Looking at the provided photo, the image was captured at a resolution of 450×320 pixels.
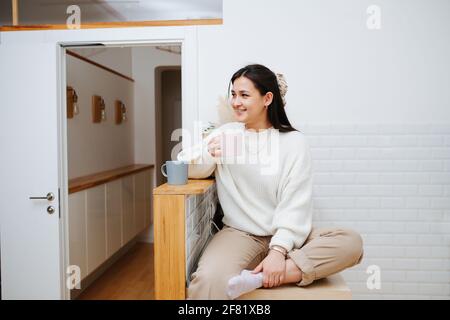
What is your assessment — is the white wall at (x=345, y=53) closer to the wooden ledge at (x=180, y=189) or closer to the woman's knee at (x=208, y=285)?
the wooden ledge at (x=180, y=189)

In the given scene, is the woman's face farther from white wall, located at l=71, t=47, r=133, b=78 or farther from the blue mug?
white wall, located at l=71, t=47, r=133, b=78

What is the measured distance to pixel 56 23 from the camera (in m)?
2.47

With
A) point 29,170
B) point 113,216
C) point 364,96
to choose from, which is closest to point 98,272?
point 113,216

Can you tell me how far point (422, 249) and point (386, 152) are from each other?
67 cm

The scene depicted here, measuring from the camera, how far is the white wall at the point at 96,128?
10.3 ft

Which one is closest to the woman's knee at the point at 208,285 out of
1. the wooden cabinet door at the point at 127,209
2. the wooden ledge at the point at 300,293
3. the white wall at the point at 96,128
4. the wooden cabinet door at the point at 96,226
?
the wooden ledge at the point at 300,293

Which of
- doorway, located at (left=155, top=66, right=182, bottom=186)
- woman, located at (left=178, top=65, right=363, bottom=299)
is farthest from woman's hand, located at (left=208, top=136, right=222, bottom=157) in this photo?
doorway, located at (left=155, top=66, right=182, bottom=186)

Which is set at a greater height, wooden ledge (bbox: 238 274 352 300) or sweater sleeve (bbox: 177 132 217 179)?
sweater sleeve (bbox: 177 132 217 179)

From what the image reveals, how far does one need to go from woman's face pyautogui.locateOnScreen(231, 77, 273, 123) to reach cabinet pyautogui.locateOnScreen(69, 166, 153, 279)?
1.48 metres

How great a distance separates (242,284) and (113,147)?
2.99m

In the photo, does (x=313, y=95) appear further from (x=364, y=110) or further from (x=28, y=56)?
(x=28, y=56)

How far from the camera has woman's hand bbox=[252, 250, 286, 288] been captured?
1517mm

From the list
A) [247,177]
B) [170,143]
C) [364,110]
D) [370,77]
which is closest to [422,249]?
[364,110]

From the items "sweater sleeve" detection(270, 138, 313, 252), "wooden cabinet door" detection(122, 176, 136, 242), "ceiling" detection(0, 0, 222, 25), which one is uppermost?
"ceiling" detection(0, 0, 222, 25)
